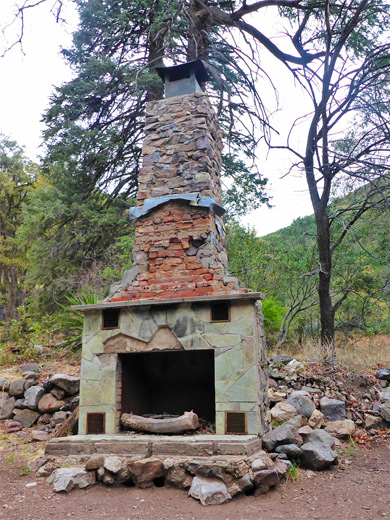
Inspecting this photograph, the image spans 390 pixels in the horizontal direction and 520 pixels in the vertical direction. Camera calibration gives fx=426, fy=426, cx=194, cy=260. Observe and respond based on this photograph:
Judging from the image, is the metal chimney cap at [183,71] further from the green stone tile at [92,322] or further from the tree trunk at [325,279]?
the tree trunk at [325,279]

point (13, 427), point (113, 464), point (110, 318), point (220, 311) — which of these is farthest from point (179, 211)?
point (13, 427)

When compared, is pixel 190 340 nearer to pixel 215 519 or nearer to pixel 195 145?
pixel 215 519

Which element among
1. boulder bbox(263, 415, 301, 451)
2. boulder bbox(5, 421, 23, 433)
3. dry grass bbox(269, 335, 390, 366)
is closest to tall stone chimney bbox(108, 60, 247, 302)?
boulder bbox(263, 415, 301, 451)

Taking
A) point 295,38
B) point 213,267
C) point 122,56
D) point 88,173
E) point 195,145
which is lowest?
point 213,267

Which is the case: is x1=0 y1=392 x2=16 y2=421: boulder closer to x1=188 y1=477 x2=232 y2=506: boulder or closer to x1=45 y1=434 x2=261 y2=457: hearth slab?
x1=45 y1=434 x2=261 y2=457: hearth slab

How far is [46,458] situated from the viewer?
489 centimetres

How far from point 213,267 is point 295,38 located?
6.76 metres

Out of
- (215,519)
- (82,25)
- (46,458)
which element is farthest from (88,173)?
(215,519)

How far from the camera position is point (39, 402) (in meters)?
6.76

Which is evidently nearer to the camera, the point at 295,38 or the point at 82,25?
the point at 295,38

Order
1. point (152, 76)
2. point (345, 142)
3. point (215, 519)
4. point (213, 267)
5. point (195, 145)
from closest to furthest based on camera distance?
point (215, 519) → point (213, 267) → point (195, 145) → point (345, 142) → point (152, 76)

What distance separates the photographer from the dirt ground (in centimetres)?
374

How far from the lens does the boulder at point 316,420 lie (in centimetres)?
581

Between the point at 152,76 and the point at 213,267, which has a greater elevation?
the point at 152,76
